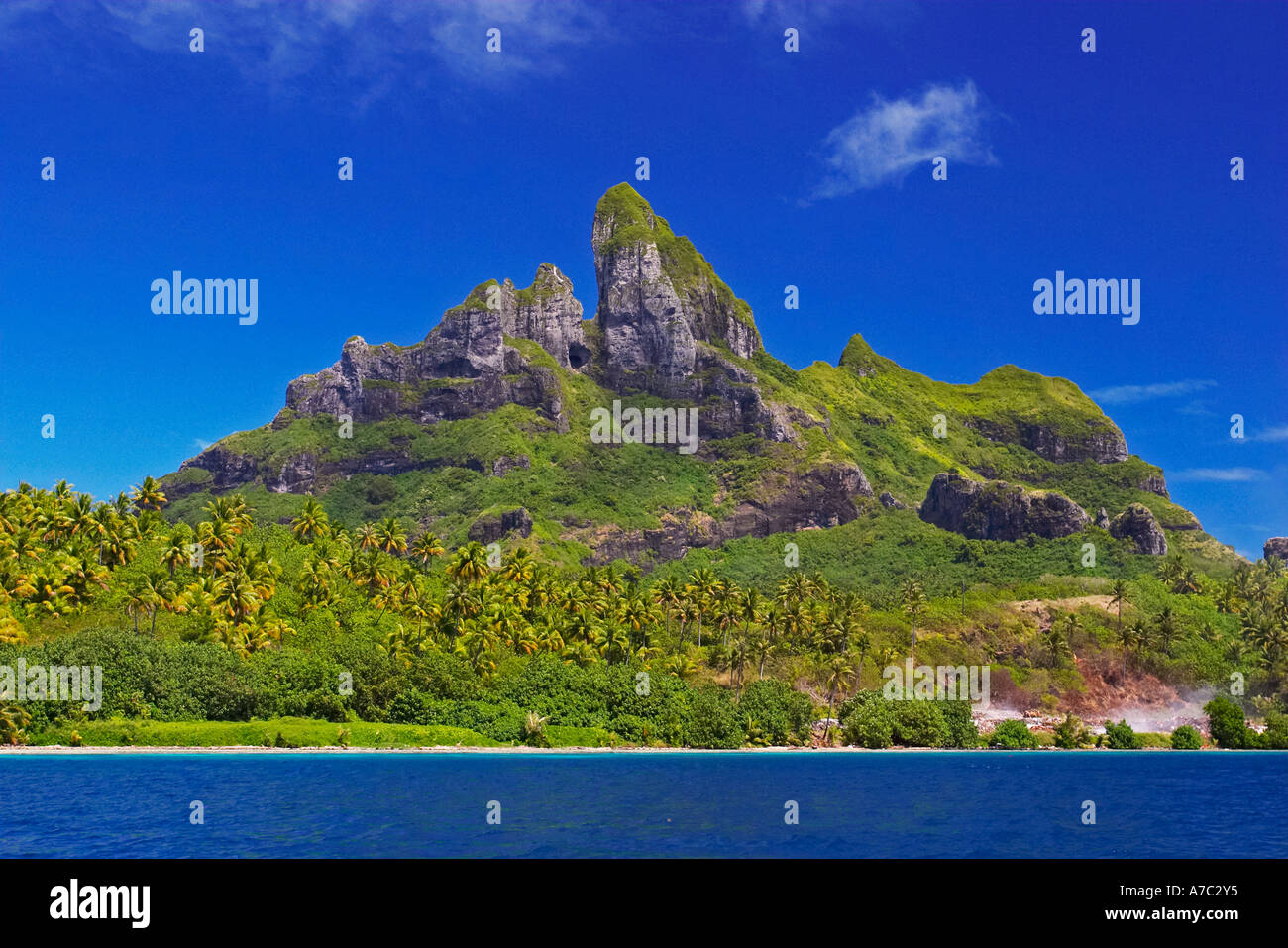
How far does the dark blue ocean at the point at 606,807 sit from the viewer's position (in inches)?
1794

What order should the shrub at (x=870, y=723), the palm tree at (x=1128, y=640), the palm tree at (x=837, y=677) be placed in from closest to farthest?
1. the shrub at (x=870, y=723)
2. the palm tree at (x=837, y=677)
3. the palm tree at (x=1128, y=640)

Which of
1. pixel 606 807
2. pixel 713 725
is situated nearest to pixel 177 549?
pixel 713 725

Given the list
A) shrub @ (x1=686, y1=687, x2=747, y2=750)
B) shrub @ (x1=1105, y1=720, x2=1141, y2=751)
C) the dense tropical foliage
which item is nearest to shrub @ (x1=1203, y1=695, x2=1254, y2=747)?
the dense tropical foliage

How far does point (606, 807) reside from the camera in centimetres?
5747

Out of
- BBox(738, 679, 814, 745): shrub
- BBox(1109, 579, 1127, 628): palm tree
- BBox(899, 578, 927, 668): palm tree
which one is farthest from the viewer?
BBox(1109, 579, 1127, 628): palm tree

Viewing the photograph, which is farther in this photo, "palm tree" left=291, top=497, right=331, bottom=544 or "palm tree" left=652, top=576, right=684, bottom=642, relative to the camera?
"palm tree" left=652, top=576, right=684, bottom=642

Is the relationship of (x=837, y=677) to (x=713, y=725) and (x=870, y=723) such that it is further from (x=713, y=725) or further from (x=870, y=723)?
(x=713, y=725)

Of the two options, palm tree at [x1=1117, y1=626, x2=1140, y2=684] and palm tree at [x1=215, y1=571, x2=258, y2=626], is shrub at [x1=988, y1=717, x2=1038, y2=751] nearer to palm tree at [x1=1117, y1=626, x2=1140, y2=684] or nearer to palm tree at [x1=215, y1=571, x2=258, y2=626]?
palm tree at [x1=1117, y1=626, x2=1140, y2=684]

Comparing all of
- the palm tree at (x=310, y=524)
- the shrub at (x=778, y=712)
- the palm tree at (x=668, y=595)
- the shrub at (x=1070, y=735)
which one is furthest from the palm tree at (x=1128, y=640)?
the palm tree at (x=310, y=524)

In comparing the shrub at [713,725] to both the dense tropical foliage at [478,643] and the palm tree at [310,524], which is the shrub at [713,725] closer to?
the dense tropical foliage at [478,643]

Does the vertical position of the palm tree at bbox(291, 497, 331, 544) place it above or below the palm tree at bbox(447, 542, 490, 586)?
above

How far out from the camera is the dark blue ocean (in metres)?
45.6
